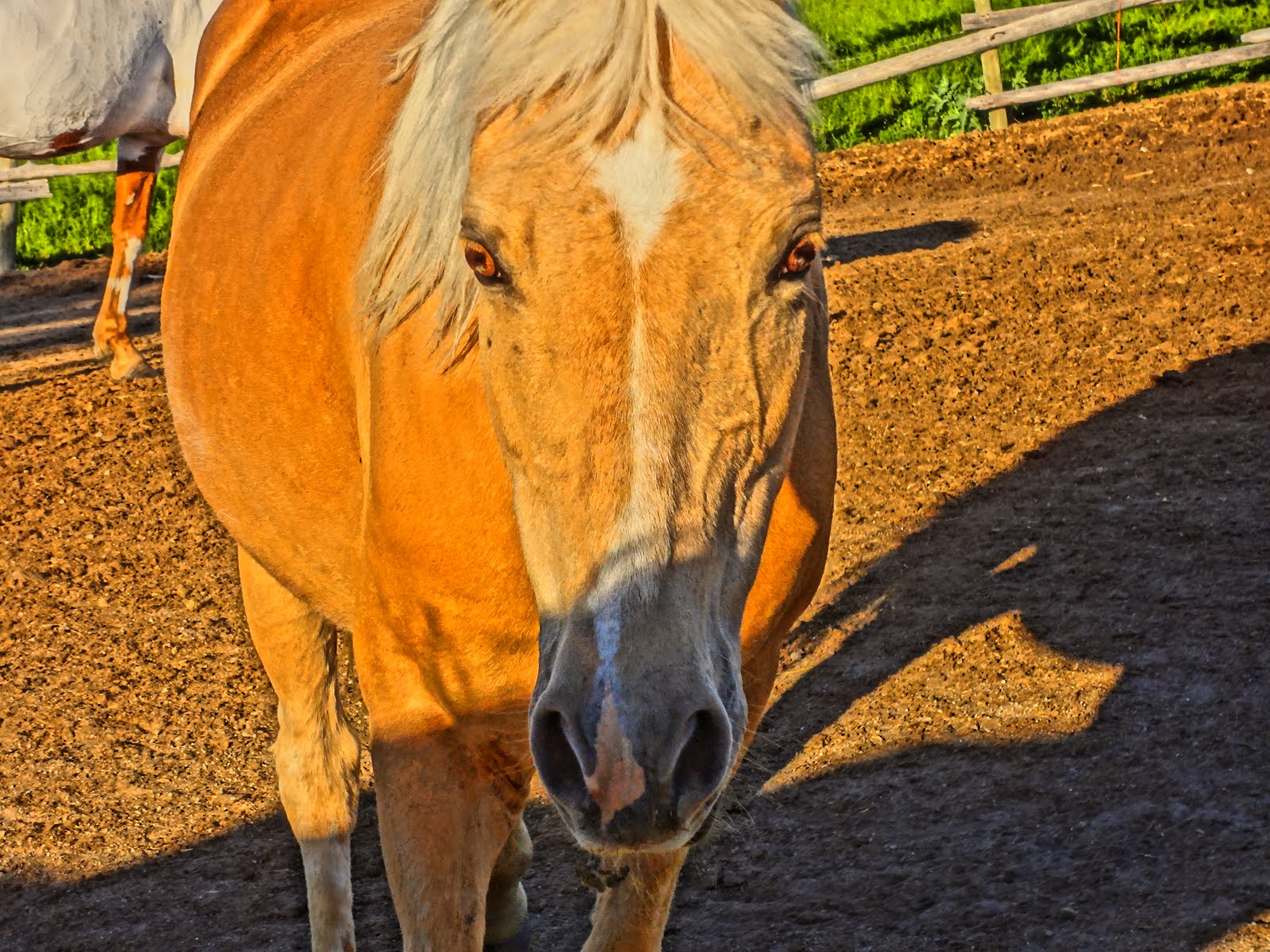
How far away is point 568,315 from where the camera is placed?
1.80 metres

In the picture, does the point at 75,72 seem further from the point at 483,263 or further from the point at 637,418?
the point at 637,418

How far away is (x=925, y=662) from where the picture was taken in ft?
15.3

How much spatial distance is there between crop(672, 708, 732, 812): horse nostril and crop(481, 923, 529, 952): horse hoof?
1928 mm

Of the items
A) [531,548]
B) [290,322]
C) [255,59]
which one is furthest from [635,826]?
[255,59]

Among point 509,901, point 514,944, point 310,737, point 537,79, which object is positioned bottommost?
point 514,944

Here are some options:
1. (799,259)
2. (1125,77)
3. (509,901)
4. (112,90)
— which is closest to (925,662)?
(509,901)

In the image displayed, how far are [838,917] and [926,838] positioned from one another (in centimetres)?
40

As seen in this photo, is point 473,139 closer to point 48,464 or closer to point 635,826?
point 635,826

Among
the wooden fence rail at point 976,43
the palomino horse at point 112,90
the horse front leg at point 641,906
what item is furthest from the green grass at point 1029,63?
the horse front leg at point 641,906

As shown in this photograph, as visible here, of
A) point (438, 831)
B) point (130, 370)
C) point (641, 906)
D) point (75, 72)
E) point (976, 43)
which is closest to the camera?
point (438, 831)

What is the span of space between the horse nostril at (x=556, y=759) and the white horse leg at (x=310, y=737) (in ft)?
6.02

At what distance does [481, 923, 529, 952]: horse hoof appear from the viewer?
3.45m

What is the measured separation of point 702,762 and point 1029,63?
1331 centimetres

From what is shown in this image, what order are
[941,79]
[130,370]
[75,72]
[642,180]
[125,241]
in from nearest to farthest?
[642,180] < [75,72] < [130,370] < [125,241] < [941,79]
